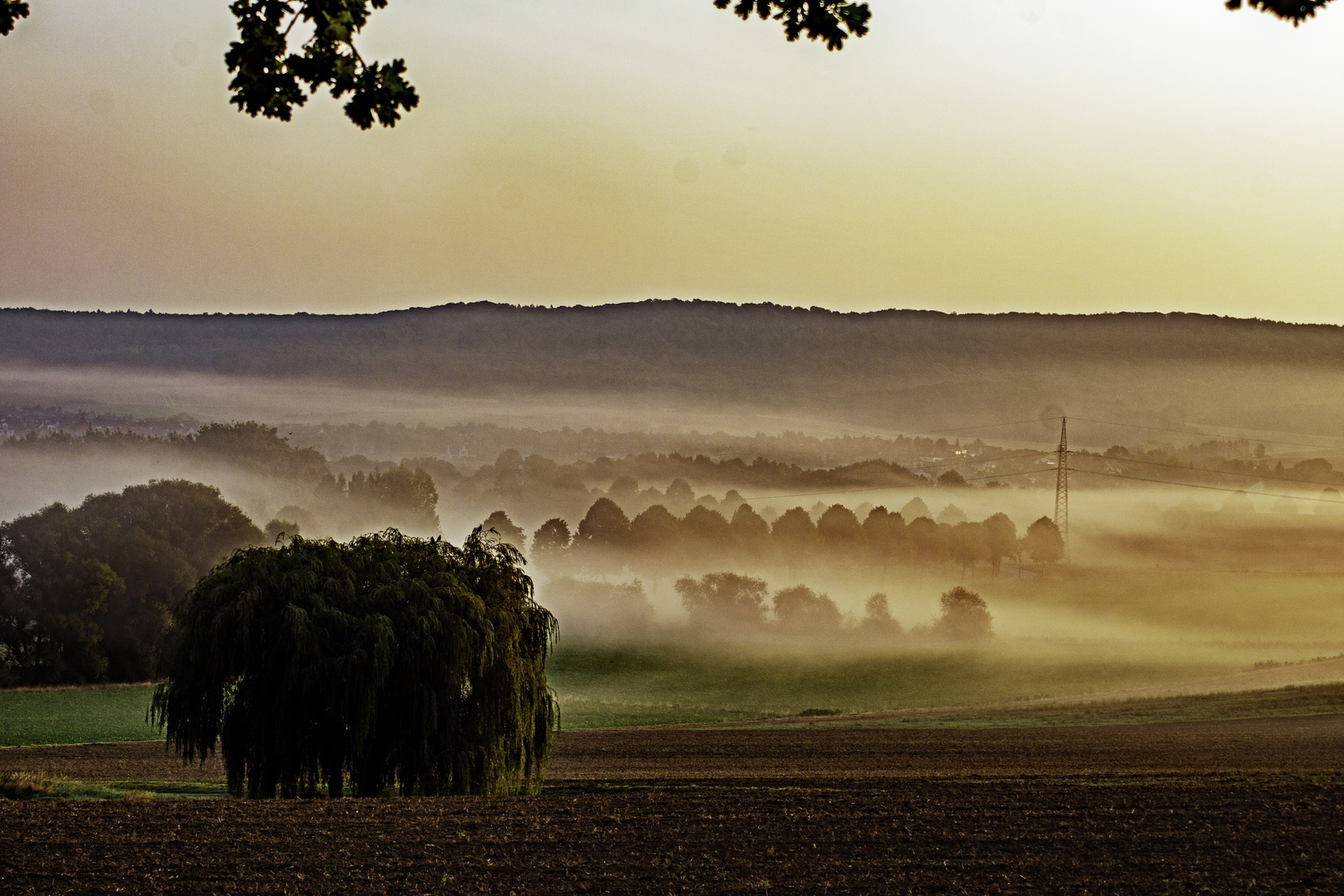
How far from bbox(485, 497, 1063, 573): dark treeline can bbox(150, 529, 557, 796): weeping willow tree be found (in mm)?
112433

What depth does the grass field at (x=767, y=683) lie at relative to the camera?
59.5 meters

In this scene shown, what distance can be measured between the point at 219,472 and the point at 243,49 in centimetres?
12738

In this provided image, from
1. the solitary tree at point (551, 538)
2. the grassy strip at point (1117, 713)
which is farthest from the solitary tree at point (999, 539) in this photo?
the grassy strip at point (1117, 713)

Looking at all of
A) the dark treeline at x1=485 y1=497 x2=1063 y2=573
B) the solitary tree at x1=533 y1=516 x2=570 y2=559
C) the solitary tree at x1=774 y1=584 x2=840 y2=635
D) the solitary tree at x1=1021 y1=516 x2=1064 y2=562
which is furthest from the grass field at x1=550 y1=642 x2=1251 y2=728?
the solitary tree at x1=533 y1=516 x2=570 y2=559

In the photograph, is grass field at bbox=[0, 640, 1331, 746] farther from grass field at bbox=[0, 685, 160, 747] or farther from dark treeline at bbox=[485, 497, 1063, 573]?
dark treeline at bbox=[485, 497, 1063, 573]

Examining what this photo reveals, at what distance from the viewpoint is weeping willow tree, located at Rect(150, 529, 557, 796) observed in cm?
2619

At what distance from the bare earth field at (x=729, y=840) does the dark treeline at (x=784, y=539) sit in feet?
371

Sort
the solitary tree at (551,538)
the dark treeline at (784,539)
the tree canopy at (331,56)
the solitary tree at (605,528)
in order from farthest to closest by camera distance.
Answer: the solitary tree at (551,538) < the solitary tree at (605,528) < the dark treeline at (784,539) < the tree canopy at (331,56)

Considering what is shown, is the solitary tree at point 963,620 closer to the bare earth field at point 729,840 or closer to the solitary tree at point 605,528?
the solitary tree at point 605,528

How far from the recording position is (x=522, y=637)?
30.0m

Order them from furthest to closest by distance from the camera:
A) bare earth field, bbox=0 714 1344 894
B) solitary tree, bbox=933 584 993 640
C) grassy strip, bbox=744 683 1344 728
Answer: solitary tree, bbox=933 584 993 640
grassy strip, bbox=744 683 1344 728
bare earth field, bbox=0 714 1344 894

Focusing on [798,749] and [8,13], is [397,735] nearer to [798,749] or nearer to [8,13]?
[8,13]

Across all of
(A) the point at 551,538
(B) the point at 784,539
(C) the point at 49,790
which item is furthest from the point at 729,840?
(B) the point at 784,539

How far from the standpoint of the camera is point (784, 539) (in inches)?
6019
